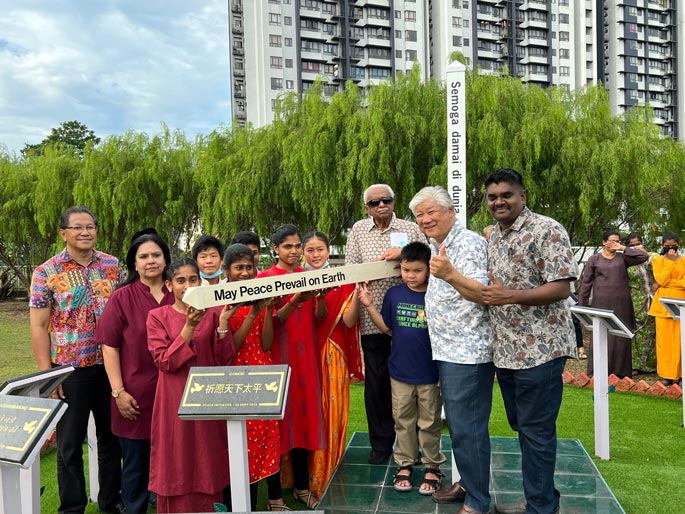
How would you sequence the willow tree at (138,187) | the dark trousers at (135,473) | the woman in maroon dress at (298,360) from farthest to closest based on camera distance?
the willow tree at (138,187) → the woman in maroon dress at (298,360) → the dark trousers at (135,473)

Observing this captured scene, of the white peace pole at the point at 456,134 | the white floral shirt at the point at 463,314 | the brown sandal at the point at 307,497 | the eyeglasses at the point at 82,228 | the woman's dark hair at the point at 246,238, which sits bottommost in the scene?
the brown sandal at the point at 307,497

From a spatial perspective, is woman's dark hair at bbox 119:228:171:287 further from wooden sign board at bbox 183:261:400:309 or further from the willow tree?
the willow tree

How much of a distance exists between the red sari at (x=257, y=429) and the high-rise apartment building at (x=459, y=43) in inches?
1551

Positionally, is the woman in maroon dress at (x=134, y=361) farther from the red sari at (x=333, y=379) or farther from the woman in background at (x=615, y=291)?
the woman in background at (x=615, y=291)

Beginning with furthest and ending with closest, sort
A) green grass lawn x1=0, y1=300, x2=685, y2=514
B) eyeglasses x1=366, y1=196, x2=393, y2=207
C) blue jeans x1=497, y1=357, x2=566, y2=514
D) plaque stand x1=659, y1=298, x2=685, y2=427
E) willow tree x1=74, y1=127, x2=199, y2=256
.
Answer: willow tree x1=74, y1=127, x2=199, y2=256 < plaque stand x1=659, y1=298, x2=685, y2=427 < eyeglasses x1=366, y1=196, x2=393, y2=207 < green grass lawn x1=0, y1=300, x2=685, y2=514 < blue jeans x1=497, y1=357, x2=566, y2=514

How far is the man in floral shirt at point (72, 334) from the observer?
3426 mm

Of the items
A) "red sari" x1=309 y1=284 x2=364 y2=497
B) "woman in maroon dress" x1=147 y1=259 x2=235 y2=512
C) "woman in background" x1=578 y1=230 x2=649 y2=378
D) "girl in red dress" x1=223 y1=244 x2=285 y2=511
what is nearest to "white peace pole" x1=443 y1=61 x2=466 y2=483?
"red sari" x1=309 y1=284 x2=364 y2=497

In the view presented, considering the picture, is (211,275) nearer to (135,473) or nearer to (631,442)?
(135,473)

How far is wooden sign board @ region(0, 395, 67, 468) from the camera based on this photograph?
2088 mm

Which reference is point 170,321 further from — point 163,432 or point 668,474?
point 668,474

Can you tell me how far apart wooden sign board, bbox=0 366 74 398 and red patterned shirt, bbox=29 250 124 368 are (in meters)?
0.67

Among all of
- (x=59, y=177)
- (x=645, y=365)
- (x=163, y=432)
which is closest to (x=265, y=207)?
(x=59, y=177)

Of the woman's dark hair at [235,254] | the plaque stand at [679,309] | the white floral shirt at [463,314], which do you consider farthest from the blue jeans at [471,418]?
the plaque stand at [679,309]

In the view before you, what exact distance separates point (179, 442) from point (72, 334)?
1026 millimetres
